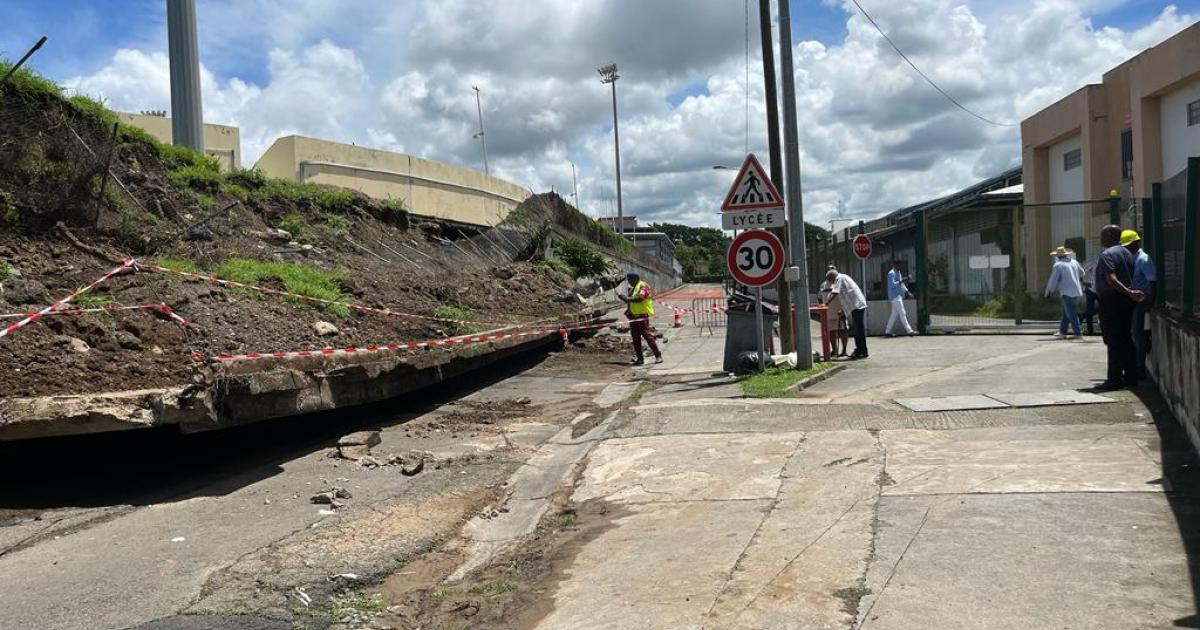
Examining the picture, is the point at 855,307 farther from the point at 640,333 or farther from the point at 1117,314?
the point at 1117,314

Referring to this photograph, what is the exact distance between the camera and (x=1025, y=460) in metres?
6.13

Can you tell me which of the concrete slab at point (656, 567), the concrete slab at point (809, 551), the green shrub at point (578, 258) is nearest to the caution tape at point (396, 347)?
the concrete slab at point (656, 567)

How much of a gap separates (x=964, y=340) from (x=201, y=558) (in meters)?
14.8

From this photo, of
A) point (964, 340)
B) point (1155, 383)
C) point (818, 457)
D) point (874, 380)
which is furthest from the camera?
point (964, 340)

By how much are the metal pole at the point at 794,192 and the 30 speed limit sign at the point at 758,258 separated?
958 mm

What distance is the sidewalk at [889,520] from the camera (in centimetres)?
391

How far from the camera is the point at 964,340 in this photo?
16906 mm

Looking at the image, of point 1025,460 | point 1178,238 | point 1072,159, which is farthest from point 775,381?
point 1072,159

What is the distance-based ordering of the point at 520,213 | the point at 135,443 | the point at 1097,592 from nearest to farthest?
the point at 1097,592
the point at 135,443
the point at 520,213

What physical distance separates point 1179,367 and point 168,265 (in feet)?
33.7

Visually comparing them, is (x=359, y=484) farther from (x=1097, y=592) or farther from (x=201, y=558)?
(x=1097, y=592)

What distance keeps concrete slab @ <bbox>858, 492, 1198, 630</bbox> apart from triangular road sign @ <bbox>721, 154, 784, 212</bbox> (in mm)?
6559

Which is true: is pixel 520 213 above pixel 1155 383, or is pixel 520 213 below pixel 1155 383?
above

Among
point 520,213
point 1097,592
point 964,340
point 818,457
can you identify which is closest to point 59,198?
point 818,457
